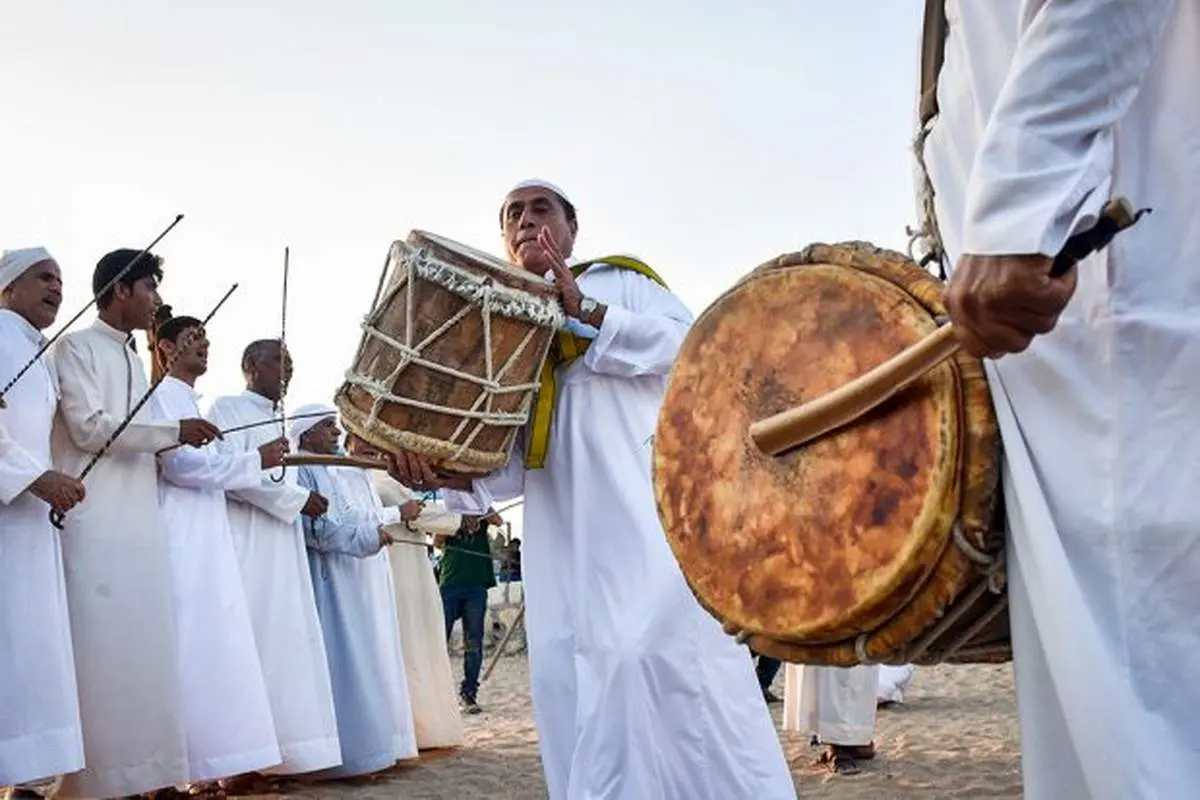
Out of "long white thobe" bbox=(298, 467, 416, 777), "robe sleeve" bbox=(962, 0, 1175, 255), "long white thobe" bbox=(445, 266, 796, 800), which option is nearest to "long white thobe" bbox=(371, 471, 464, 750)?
"long white thobe" bbox=(298, 467, 416, 777)

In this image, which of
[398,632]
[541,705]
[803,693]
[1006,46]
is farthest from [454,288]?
[398,632]

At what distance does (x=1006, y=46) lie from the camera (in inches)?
70.9

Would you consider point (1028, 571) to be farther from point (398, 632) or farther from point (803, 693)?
point (398, 632)

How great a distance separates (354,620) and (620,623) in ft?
13.0

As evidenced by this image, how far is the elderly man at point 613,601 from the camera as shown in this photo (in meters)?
3.65

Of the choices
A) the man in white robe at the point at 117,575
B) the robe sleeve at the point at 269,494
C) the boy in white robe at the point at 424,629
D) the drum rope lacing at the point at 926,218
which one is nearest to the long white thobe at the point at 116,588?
the man in white robe at the point at 117,575

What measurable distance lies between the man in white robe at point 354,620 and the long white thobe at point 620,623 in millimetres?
3362

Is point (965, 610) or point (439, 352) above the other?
point (439, 352)

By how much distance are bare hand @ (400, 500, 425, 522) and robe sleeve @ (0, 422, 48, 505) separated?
3401 mm

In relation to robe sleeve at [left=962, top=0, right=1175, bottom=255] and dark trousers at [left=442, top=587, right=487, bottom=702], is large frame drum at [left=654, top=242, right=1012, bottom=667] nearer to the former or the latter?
robe sleeve at [left=962, top=0, right=1175, bottom=255]

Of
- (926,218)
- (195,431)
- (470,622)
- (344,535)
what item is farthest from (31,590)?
(470,622)

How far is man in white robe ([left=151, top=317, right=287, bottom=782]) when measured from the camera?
5.68 m

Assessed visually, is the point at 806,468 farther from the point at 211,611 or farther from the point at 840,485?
the point at 211,611

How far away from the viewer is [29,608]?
4832 mm
